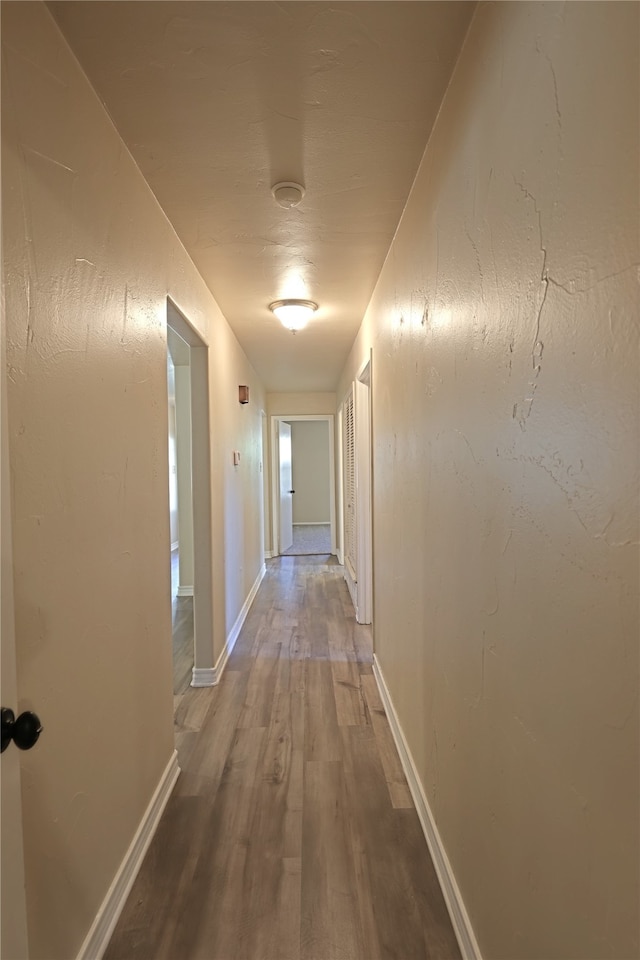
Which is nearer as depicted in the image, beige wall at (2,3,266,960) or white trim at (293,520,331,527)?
beige wall at (2,3,266,960)

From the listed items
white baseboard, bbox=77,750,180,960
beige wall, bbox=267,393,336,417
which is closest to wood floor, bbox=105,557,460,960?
white baseboard, bbox=77,750,180,960

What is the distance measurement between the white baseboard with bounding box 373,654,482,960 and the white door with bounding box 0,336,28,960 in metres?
1.02

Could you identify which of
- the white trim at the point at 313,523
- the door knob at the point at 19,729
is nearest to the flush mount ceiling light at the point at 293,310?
the door knob at the point at 19,729

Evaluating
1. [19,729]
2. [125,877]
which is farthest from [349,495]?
[19,729]

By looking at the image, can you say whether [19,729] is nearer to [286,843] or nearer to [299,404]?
[286,843]

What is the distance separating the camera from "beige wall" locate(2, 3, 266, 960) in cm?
95

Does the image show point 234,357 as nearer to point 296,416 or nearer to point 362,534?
point 362,534

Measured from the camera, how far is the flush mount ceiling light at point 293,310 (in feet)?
9.56

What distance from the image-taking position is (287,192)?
1699mm

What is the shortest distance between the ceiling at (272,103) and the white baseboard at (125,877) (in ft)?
7.21

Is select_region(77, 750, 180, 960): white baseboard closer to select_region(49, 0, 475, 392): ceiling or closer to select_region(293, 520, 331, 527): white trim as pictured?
select_region(49, 0, 475, 392): ceiling

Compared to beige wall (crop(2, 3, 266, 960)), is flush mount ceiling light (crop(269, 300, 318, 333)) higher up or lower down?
higher up

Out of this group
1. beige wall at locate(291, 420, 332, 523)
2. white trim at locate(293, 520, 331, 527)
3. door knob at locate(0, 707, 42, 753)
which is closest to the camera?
door knob at locate(0, 707, 42, 753)

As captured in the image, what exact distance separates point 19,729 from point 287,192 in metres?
1.78
